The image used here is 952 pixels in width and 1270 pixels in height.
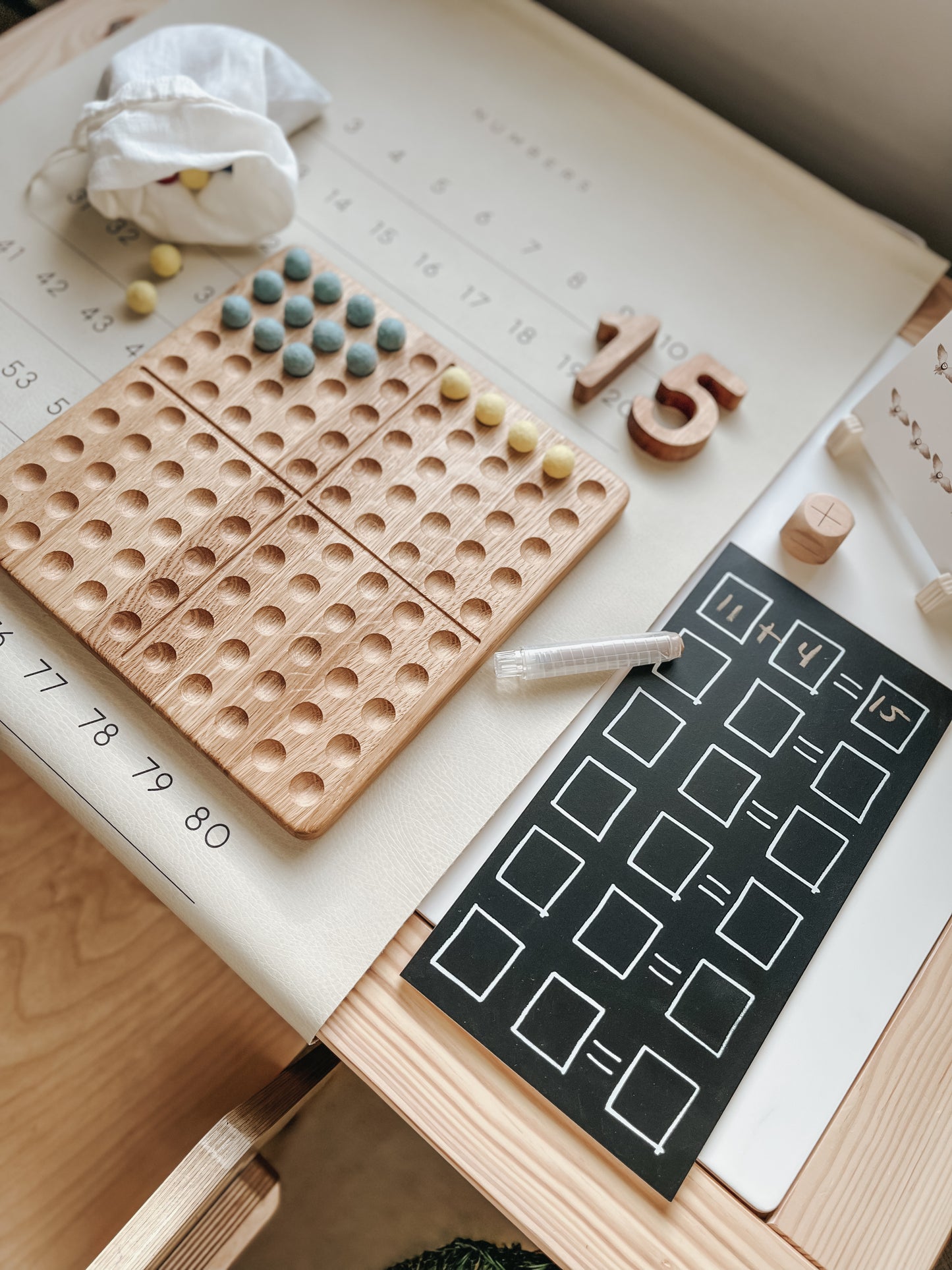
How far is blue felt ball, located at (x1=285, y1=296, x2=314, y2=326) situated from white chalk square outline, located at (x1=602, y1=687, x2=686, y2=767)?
0.39 metres

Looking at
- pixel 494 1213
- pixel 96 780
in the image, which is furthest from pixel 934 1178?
pixel 494 1213

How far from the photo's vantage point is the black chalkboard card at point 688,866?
22.2 inches

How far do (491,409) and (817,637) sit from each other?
307 mm

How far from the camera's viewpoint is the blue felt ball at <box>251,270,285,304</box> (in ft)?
2.40

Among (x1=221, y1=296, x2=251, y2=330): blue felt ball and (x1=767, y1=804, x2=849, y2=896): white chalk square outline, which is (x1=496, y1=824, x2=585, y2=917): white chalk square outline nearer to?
(x1=767, y1=804, x2=849, y2=896): white chalk square outline

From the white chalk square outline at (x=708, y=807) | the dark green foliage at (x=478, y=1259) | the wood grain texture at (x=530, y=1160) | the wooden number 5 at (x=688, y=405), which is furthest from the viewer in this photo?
the dark green foliage at (x=478, y=1259)

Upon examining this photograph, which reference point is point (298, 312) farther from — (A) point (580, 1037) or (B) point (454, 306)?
(A) point (580, 1037)

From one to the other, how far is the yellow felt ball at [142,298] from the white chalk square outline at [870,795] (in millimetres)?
645

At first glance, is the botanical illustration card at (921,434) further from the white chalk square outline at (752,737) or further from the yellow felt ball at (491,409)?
the yellow felt ball at (491,409)

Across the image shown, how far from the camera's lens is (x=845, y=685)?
0.68 m

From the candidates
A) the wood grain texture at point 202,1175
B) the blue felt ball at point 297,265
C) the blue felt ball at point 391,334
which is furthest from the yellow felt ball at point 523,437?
the wood grain texture at point 202,1175

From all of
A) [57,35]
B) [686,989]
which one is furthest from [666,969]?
[57,35]

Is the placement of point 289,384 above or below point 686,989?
above

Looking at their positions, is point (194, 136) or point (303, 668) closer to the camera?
point (303, 668)
